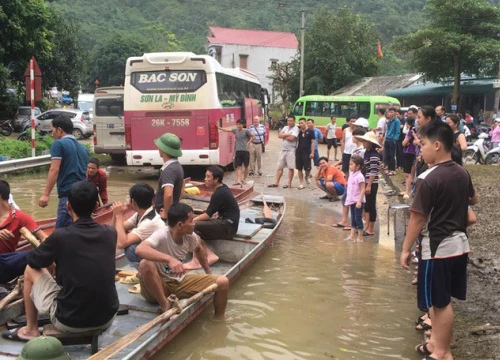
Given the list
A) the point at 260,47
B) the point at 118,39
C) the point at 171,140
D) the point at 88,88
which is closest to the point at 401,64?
the point at 260,47

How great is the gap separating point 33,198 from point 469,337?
405 inches

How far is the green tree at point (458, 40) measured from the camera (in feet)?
89.6

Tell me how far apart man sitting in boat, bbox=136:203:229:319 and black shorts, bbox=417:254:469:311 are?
1927mm

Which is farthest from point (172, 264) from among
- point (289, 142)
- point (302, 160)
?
point (302, 160)

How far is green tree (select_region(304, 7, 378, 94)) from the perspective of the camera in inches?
1556

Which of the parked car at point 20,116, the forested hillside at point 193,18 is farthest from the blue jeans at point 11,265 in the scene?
the forested hillside at point 193,18

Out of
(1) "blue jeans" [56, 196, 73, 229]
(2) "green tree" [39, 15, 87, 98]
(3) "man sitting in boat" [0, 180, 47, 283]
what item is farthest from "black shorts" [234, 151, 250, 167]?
(2) "green tree" [39, 15, 87, 98]

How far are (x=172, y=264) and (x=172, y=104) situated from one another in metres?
9.16

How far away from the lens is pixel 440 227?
159 inches

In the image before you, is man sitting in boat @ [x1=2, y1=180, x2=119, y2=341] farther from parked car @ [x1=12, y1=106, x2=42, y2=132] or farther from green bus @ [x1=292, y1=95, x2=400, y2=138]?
parked car @ [x1=12, y1=106, x2=42, y2=132]

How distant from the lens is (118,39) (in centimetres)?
5366

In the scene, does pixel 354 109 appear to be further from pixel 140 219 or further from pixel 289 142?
pixel 140 219

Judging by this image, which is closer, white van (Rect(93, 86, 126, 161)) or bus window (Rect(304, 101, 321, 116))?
white van (Rect(93, 86, 126, 161))

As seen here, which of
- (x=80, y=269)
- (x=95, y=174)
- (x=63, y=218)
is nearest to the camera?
(x=80, y=269)
